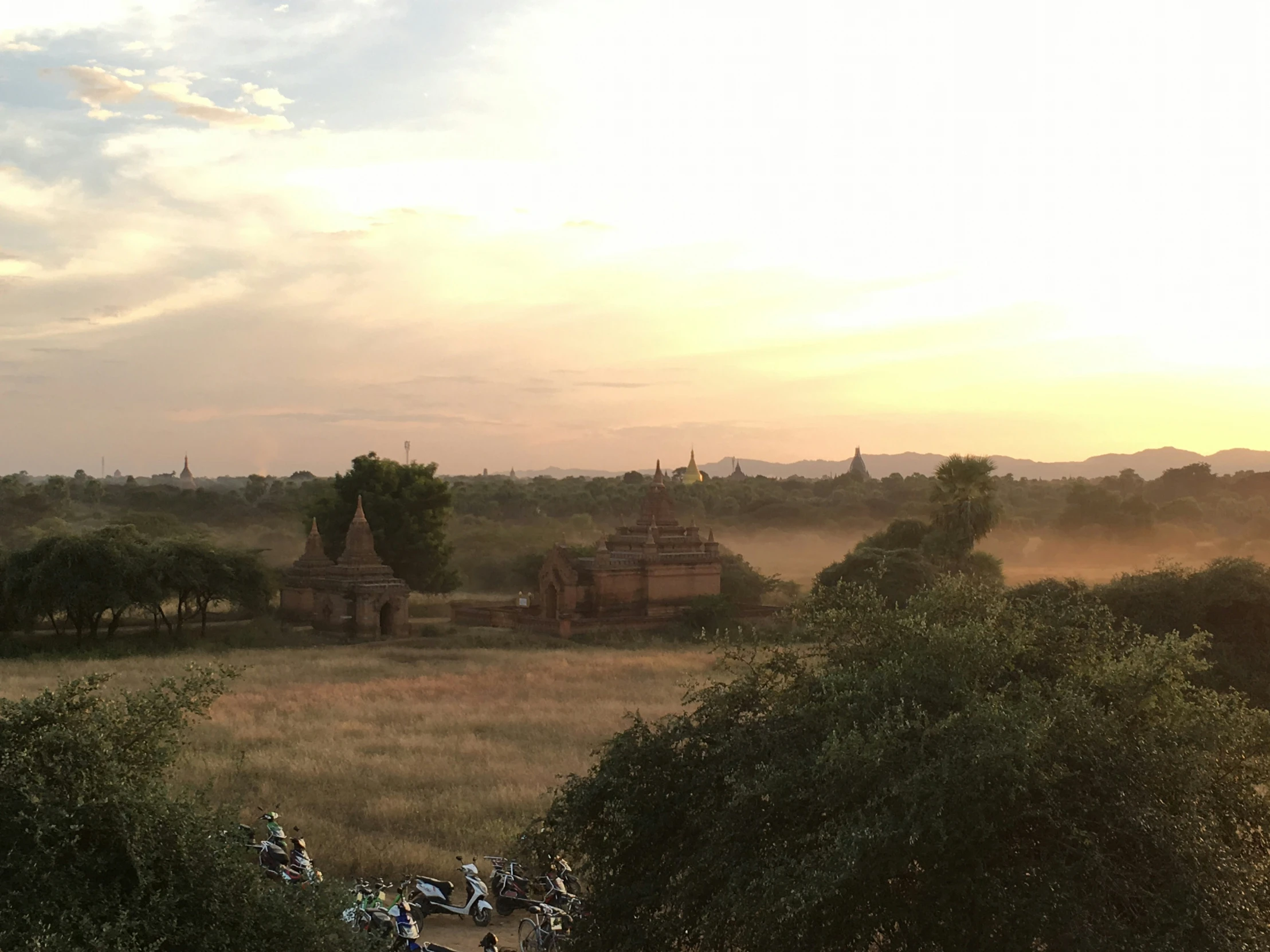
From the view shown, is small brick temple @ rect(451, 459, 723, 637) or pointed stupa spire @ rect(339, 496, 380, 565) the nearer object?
pointed stupa spire @ rect(339, 496, 380, 565)

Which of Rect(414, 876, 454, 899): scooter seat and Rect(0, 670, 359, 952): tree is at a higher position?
Rect(0, 670, 359, 952): tree

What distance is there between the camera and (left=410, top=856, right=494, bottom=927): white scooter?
1109 cm

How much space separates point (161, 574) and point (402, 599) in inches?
316

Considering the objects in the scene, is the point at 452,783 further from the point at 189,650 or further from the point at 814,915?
the point at 189,650

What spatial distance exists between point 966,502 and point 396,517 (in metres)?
23.2

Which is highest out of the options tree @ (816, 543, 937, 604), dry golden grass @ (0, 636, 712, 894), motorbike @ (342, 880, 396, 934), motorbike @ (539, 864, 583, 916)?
tree @ (816, 543, 937, 604)

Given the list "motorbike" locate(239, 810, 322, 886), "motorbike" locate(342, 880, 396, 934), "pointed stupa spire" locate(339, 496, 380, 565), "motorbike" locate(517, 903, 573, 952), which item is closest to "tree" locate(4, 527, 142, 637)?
"pointed stupa spire" locate(339, 496, 380, 565)

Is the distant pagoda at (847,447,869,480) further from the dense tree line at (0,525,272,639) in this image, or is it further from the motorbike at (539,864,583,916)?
the motorbike at (539,864,583,916)

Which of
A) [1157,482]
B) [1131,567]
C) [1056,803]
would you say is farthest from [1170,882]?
[1157,482]

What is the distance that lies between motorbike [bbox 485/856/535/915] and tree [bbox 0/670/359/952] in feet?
10.9

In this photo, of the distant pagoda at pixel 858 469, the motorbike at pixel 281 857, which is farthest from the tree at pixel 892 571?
the distant pagoda at pixel 858 469

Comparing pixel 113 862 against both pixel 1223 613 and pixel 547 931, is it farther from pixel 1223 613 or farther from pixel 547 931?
pixel 1223 613

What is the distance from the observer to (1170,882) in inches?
298

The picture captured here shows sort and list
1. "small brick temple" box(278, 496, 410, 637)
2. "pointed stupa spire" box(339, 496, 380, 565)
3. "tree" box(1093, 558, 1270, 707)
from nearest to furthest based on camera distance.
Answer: "tree" box(1093, 558, 1270, 707) < "small brick temple" box(278, 496, 410, 637) < "pointed stupa spire" box(339, 496, 380, 565)
